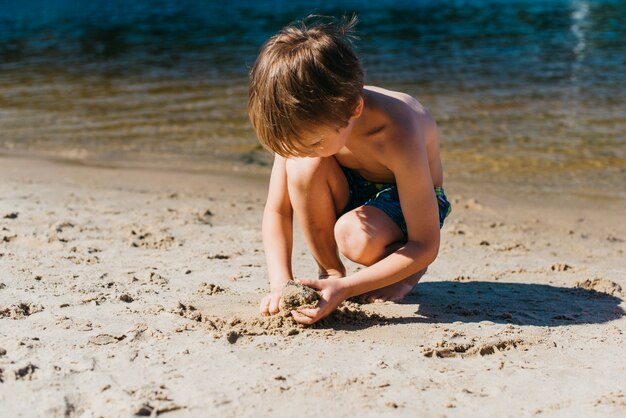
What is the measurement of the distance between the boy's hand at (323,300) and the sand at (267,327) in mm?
44

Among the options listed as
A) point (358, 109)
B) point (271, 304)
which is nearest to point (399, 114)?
point (358, 109)

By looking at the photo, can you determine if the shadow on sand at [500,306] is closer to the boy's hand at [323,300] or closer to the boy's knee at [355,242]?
the boy's hand at [323,300]

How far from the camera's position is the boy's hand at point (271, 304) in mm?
→ 2684

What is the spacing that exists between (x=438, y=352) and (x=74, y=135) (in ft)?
17.0

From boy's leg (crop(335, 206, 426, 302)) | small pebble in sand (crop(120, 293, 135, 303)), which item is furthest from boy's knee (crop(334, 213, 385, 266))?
small pebble in sand (crop(120, 293, 135, 303))

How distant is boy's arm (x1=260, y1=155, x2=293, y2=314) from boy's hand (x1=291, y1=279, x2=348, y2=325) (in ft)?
0.74

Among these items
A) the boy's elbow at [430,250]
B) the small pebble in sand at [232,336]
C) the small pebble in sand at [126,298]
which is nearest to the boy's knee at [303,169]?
the boy's elbow at [430,250]

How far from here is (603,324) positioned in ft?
9.15

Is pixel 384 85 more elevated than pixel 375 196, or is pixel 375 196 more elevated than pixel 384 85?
pixel 375 196

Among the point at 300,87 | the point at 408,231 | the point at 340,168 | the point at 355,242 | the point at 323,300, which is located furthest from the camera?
the point at 340,168

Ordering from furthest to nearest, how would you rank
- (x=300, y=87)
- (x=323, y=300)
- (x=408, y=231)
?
1. (x=408, y=231)
2. (x=323, y=300)
3. (x=300, y=87)

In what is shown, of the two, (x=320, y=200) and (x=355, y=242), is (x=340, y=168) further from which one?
(x=355, y=242)

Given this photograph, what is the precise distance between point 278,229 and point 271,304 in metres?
0.38

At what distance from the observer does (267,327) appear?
261cm
